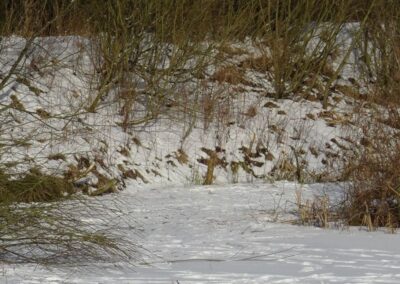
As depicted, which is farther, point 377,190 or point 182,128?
point 182,128

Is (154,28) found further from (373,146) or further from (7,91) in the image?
(373,146)

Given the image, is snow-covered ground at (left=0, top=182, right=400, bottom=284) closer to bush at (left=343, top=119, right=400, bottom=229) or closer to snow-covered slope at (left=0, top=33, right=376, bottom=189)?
bush at (left=343, top=119, right=400, bottom=229)

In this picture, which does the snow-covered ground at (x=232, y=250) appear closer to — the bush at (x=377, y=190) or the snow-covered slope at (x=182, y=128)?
the bush at (x=377, y=190)

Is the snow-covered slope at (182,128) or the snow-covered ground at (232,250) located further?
the snow-covered slope at (182,128)

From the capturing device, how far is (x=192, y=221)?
748cm

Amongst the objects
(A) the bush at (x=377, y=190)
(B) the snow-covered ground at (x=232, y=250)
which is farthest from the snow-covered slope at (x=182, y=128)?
(A) the bush at (x=377, y=190)

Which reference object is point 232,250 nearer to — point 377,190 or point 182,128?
point 377,190

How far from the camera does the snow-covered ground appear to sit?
5574 millimetres

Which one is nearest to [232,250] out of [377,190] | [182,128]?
[377,190]

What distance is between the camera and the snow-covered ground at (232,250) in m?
5.57

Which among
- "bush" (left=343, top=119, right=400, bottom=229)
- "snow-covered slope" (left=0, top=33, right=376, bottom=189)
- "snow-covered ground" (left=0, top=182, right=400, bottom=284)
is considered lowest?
"snow-covered ground" (left=0, top=182, right=400, bottom=284)

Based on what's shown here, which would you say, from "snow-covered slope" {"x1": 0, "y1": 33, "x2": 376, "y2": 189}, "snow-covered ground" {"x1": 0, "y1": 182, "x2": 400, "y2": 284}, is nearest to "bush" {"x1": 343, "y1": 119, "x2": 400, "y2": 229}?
"snow-covered ground" {"x1": 0, "y1": 182, "x2": 400, "y2": 284}

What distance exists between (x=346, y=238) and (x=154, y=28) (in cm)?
495

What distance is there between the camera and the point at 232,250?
250 inches
